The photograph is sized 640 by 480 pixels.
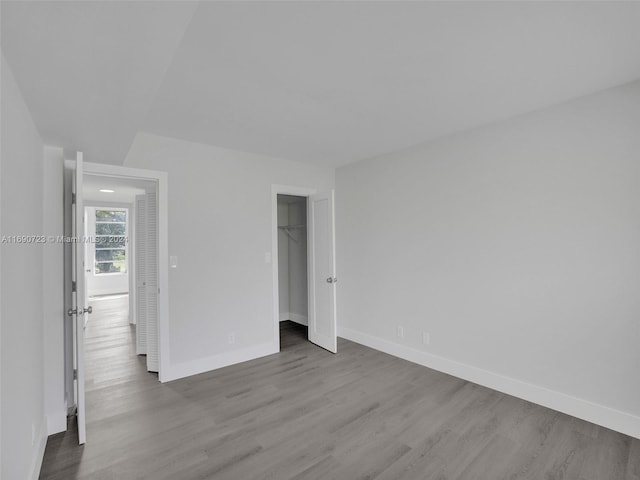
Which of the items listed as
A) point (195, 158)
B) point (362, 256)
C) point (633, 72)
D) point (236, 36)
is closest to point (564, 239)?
point (633, 72)

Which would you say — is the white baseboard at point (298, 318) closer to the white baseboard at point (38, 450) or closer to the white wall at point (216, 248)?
the white wall at point (216, 248)

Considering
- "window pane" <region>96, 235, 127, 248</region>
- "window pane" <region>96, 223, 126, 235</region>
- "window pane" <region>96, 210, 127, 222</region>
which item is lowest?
"window pane" <region>96, 235, 127, 248</region>

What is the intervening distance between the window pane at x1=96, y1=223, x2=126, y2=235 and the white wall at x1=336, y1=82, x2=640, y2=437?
27.4 feet

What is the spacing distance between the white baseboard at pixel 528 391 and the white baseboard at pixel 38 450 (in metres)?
3.39

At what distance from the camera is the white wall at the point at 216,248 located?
3.37 metres

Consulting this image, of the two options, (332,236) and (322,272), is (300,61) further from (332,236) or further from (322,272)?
(322,272)

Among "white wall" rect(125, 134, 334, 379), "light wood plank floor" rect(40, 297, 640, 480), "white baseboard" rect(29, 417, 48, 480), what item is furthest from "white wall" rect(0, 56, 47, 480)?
"white wall" rect(125, 134, 334, 379)

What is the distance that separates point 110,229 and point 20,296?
28.4 feet

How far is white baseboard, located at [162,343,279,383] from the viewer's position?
334cm

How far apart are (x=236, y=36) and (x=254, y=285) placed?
112 inches

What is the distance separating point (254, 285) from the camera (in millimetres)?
3963

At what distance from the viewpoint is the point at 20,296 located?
1649 millimetres

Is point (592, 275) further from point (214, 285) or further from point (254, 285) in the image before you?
point (214, 285)

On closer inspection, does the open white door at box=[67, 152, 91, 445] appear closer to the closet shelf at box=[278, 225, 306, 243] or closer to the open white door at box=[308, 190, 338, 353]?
the open white door at box=[308, 190, 338, 353]
